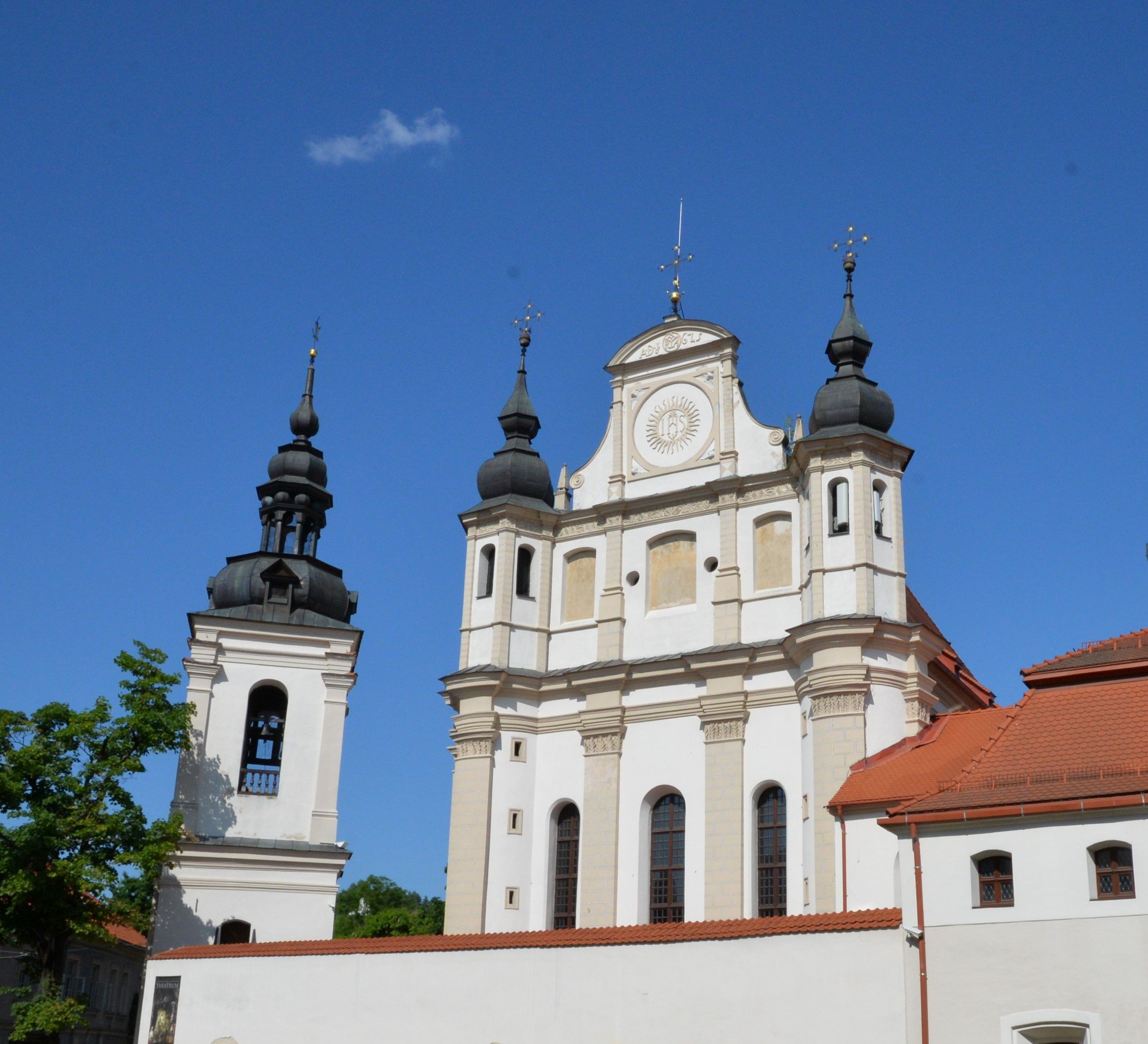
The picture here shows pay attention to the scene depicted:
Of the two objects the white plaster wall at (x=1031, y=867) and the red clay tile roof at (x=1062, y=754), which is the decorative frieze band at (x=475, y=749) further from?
the white plaster wall at (x=1031, y=867)

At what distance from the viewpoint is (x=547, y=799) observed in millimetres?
29969

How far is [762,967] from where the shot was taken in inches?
670

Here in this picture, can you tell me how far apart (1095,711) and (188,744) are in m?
19.5

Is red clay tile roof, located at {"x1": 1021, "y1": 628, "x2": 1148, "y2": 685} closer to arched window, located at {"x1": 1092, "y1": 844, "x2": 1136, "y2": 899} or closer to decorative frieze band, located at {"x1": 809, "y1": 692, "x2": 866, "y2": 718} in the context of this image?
arched window, located at {"x1": 1092, "y1": 844, "x2": 1136, "y2": 899}

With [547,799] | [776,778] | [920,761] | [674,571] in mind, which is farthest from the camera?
[674,571]

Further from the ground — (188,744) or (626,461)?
(626,461)

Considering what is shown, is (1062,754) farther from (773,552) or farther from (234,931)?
(234,931)

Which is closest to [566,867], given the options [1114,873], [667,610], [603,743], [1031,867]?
[603,743]

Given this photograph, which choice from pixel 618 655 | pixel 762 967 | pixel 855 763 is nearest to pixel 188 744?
pixel 618 655

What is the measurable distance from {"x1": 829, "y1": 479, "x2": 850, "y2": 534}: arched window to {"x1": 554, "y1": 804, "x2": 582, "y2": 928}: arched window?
767 centimetres

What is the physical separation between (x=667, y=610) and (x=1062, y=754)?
13.9 m

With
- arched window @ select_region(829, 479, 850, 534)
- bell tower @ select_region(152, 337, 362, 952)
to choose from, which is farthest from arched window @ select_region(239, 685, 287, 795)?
arched window @ select_region(829, 479, 850, 534)

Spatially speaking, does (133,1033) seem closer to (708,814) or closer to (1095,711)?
(708,814)

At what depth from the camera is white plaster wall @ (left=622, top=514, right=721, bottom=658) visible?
2980 centimetres
